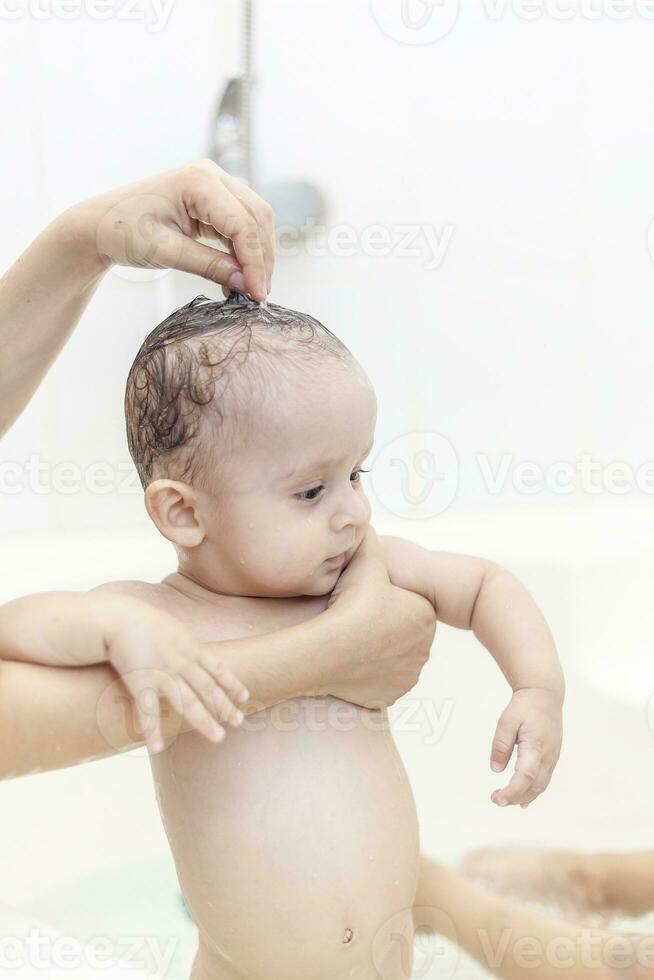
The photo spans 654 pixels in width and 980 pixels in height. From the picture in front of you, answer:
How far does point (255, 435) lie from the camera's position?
703 millimetres

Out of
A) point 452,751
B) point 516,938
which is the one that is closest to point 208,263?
point 516,938

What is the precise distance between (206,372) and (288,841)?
0.31 meters

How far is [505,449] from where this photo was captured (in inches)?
59.2

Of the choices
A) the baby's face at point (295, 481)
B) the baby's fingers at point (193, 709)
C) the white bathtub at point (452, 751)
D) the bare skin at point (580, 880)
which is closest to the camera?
the baby's fingers at point (193, 709)

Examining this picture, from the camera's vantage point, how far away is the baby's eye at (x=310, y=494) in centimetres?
72

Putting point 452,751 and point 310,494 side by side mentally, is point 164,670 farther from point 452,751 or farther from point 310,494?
point 452,751

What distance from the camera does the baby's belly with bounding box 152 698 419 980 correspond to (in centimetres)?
74

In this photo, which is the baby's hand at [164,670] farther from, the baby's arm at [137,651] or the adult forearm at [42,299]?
the adult forearm at [42,299]

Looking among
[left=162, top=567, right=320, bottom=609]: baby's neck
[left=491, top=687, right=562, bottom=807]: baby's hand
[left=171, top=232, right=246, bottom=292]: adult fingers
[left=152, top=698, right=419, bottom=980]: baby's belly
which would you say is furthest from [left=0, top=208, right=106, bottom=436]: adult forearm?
[left=491, top=687, right=562, bottom=807]: baby's hand

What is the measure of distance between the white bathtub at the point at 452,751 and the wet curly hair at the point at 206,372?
0.59 m

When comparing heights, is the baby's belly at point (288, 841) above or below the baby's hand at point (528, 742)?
below

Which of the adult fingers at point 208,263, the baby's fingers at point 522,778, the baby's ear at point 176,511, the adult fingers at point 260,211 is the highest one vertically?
the adult fingers at point 260,211

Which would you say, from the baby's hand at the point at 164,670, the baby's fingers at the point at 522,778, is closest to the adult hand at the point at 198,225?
the baby's hand at the point at 164,670

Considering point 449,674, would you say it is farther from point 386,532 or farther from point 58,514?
point 58,514
